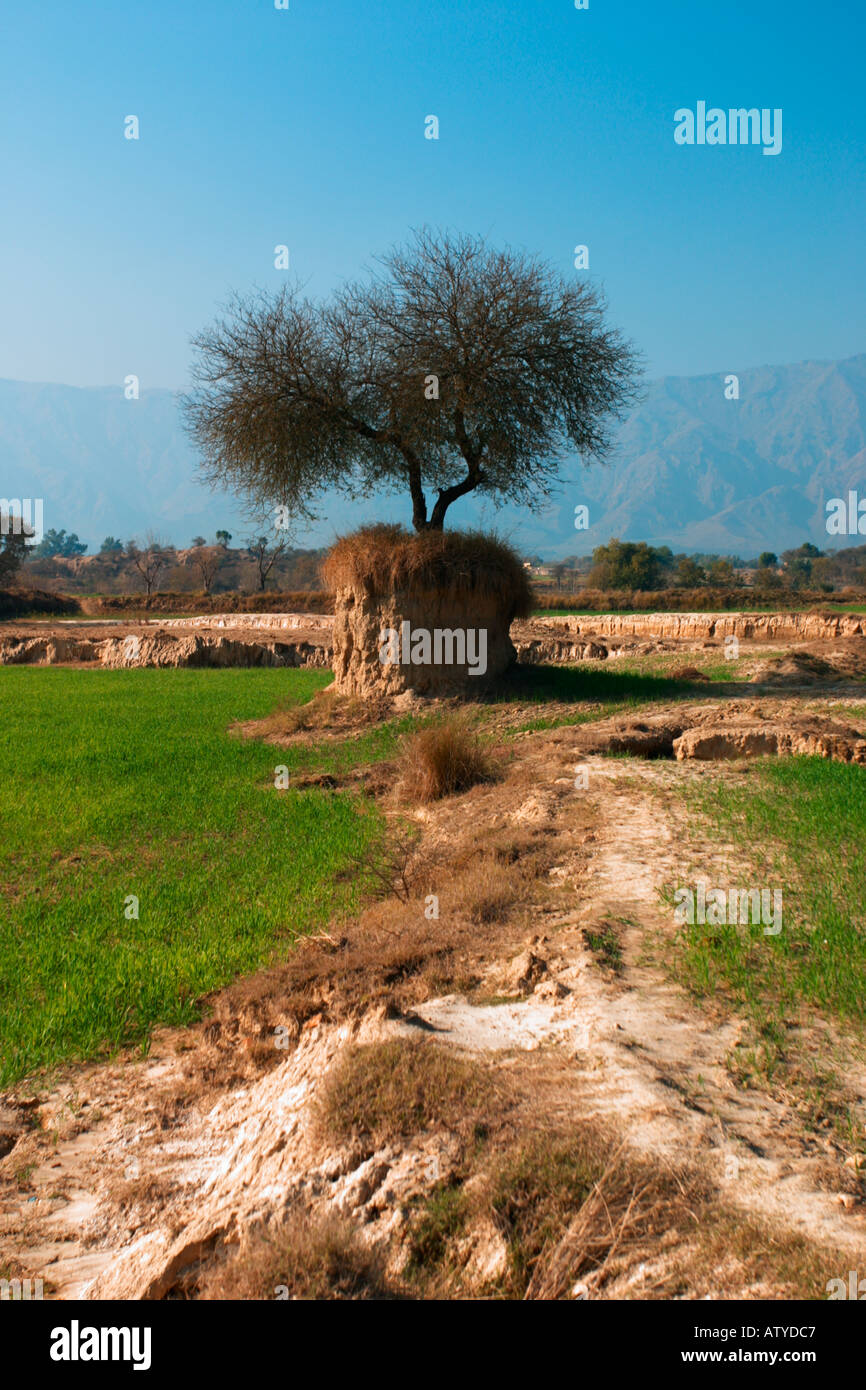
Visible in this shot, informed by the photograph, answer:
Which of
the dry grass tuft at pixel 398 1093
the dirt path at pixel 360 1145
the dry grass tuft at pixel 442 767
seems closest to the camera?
the dirt path at pixel 360 1145

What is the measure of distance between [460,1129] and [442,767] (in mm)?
7977

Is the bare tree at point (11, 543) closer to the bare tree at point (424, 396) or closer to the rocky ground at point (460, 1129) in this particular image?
the bare tree at point (424, 396)

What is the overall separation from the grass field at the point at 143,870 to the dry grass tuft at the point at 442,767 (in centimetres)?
75

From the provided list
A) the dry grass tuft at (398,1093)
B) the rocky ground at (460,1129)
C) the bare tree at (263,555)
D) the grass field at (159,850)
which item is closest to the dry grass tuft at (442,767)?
the grass field at (159,850)

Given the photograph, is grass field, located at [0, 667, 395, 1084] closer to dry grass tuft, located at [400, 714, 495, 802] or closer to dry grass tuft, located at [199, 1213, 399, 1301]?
dry grass tuft, located at [400, 714, 495, 802]

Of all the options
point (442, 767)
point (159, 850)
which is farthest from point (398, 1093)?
point (442, 767)

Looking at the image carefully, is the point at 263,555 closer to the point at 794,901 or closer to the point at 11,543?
the point at 11,543

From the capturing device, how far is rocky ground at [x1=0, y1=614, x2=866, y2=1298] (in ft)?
10.7

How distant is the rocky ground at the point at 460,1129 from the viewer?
3.25 metres

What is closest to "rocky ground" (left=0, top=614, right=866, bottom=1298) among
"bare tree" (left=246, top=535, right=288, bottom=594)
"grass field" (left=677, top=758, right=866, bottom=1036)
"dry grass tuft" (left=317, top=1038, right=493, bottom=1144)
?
"dry grass tuft" (left=317, top=1038, right=493, bottom=1144)

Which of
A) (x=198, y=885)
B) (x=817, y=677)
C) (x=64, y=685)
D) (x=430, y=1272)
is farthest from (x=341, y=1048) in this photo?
(x=64, y=685)

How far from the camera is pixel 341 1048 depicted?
16.1 ft

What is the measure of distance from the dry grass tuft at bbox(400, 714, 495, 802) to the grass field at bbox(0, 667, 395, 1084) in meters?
0.75

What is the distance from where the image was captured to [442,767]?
11797 millimetres
